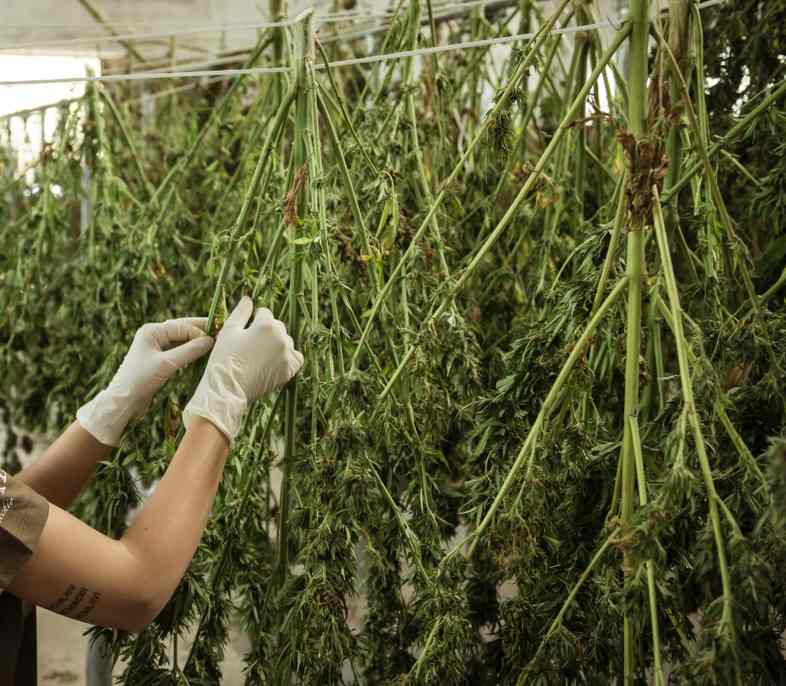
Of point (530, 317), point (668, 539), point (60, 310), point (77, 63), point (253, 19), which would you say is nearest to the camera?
point (668, 539)

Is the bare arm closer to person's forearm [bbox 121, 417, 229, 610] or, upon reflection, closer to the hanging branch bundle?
person's forearm [bbox 121, 417, 229, 610]

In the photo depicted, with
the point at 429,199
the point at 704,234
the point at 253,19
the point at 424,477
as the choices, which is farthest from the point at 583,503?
the point at 253,19

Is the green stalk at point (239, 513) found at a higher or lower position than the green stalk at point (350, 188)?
lower

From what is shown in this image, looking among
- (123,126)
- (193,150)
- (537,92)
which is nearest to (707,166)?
(537,92)

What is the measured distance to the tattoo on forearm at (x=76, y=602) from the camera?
4.16 feet

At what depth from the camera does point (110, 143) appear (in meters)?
2.62

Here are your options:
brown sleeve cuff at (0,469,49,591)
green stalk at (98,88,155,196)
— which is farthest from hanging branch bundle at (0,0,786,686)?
green stalk at (98,88,155,196)

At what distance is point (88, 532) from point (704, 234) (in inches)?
44.2

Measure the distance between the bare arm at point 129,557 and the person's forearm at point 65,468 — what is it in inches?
14.4

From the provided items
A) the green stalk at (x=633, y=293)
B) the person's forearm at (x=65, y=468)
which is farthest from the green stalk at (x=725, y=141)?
the person's forearm at (x=65, y=468)

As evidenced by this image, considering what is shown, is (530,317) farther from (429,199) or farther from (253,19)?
(253,19)

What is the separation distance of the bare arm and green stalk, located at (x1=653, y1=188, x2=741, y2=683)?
0.72m

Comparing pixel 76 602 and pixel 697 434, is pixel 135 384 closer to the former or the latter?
pixel 76 602

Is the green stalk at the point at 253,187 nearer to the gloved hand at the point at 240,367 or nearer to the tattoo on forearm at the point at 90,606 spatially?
the gloved hand at the point at 240,367
